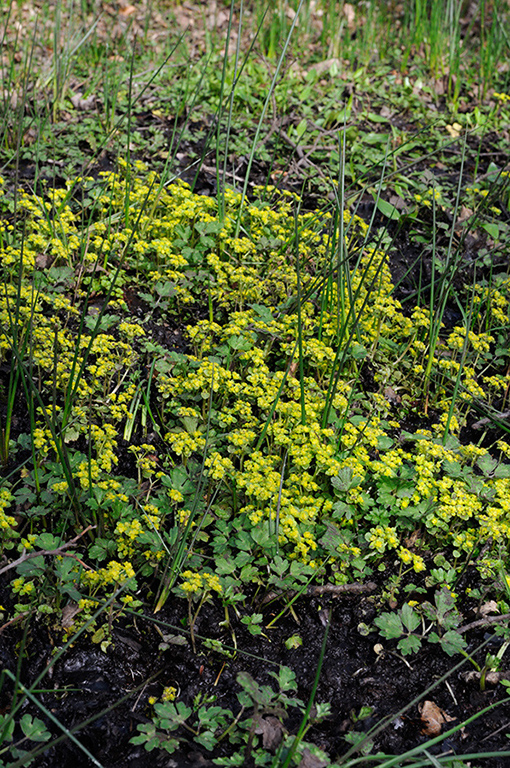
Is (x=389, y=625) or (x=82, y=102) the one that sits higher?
(x=82, y=102)

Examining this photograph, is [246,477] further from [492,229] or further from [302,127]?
[302,127]

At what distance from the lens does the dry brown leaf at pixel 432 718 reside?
1895 mm

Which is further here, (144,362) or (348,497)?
(144,362)

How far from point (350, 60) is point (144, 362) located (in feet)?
12.0

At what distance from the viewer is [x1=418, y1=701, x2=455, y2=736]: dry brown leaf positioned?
6.22ft

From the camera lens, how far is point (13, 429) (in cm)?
254

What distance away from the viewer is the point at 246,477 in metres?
2.25

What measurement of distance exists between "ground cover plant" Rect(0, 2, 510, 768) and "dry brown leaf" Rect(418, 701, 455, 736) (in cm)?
2

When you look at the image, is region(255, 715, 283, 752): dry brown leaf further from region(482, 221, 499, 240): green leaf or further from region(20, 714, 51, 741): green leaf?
region(482, 221, 499, 240): green leaf

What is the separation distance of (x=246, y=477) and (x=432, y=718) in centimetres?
96

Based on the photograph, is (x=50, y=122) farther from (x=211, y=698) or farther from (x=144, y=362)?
(x=211, y=698)

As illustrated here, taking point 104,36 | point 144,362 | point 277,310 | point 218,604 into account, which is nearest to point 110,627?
point 218,604

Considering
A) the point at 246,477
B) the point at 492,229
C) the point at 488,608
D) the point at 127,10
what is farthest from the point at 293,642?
the point at 127,10

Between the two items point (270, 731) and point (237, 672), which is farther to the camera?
point (237, 672)
